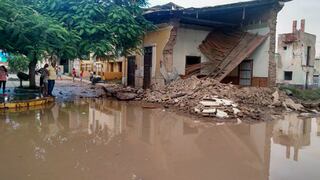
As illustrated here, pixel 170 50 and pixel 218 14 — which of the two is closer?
pixel 170 50

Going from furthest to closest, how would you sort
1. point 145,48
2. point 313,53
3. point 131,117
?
point 313,53 → point 145,48 → point 131,117

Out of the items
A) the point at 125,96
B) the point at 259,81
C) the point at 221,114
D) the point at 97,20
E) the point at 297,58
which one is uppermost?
the point at 97,20

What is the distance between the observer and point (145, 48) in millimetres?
19750

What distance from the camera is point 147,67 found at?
1948 centimetres

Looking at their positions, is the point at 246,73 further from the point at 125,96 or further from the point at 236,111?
the point at 125,96

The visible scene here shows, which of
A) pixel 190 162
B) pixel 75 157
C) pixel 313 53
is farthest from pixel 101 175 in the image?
pixel 313 53

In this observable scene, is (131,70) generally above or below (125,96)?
above

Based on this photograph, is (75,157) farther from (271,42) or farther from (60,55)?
(271,42)

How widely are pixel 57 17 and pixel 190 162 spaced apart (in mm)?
11425

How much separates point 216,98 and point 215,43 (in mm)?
6795

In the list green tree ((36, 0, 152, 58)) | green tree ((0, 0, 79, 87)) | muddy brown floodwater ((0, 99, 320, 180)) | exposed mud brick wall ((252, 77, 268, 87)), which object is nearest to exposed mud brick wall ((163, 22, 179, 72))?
green tree ((36, 0, 152, 58))

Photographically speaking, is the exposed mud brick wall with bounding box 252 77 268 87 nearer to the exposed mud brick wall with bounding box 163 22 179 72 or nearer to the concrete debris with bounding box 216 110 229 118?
the exposed mud brick wall with bounding box 163 22 179 72

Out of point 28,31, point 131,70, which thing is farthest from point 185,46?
point 28,31

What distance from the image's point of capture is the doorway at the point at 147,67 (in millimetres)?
19242
